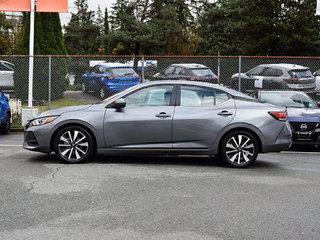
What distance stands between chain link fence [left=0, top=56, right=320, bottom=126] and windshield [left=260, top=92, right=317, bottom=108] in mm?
3790

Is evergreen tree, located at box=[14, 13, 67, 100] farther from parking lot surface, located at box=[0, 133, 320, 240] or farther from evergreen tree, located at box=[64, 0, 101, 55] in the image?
evergreen tree, located at box=[64, 0, 101, 55]

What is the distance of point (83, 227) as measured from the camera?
510cm

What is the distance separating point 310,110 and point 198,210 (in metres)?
6.63

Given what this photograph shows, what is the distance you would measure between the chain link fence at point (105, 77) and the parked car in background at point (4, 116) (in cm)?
147

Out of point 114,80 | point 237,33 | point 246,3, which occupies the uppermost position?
point 246,3

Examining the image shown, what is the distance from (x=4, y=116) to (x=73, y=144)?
5.62 meters

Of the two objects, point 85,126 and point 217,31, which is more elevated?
point 217,31

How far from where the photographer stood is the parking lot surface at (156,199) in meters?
5.03

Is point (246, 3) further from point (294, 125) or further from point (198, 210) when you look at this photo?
point (198, 210)

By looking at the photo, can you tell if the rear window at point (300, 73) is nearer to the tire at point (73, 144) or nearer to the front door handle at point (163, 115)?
the front door handle at point (163, 115)

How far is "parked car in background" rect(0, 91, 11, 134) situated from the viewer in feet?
44.3

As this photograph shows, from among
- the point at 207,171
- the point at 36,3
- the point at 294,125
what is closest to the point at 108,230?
the point at 207,171

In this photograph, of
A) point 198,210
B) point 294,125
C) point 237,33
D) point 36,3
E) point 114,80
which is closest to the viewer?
point 198,210

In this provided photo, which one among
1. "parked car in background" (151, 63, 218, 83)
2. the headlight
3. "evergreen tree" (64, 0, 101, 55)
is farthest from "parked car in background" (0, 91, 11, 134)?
"evergreen tree" (64, 0, 101, 55)
